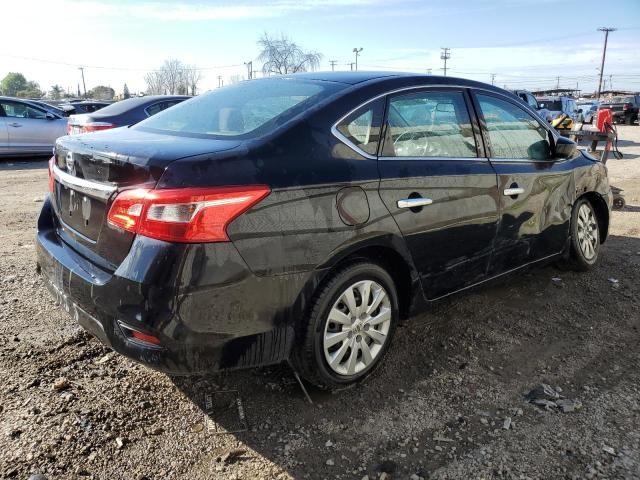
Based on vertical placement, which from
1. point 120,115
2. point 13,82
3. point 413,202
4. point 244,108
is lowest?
point 413,202

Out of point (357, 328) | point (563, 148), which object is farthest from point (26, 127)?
point (357, 328)

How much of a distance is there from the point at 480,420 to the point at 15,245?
469 cm

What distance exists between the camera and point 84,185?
2580mm

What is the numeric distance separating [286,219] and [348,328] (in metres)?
0.75

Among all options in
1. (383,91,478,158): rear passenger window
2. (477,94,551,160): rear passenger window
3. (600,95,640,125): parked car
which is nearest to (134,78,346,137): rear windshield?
(383,91,478,158): rear passenger window

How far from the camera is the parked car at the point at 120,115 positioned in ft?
28.1

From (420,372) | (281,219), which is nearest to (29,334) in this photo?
(281,219)

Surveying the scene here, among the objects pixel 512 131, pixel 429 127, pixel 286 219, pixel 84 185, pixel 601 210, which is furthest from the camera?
pixel 601 210

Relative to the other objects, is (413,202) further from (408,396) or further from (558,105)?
(558,105)

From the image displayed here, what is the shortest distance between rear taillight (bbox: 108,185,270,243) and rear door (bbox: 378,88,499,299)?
35.2 inches

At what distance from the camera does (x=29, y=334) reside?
3445 mm

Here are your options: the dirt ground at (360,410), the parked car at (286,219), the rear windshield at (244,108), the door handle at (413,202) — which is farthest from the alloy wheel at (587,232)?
the rear windshield at (244,108)

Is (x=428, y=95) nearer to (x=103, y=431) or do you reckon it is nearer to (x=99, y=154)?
(x=99, y=154)

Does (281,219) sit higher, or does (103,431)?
(281,219)
